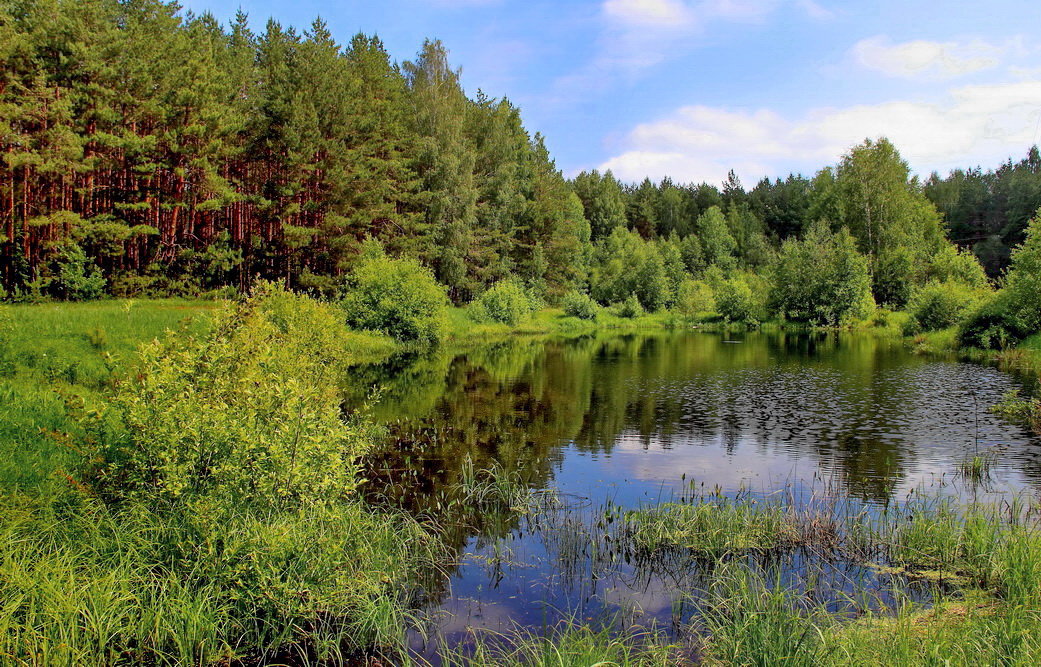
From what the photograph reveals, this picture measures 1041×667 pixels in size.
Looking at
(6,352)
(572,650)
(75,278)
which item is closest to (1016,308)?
(572,650)

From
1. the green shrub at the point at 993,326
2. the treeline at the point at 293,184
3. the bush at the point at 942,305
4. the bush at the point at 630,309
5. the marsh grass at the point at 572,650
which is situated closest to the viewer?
the marsh grass at the point at 572,650

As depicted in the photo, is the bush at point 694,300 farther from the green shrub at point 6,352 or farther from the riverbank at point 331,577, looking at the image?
the riverbank at point 331,577

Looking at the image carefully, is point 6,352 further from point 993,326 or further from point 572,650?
point 993,326

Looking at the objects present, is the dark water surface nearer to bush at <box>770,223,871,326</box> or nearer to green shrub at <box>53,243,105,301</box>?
green shrub at <box>53,243,105,301</box>

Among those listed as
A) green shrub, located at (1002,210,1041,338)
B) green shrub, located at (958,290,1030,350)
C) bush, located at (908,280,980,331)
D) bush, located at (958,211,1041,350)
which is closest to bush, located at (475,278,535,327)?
bush, located at (908,280,980,331)

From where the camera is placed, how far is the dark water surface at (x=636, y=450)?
8703 millimetres

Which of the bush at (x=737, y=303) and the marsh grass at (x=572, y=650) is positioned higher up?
the bush at (x=737, y=303)

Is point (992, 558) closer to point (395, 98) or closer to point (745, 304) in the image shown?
point (395, 98)

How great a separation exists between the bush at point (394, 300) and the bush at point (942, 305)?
32.5 m

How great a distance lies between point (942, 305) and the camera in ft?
142

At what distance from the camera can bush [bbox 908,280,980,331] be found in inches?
1667

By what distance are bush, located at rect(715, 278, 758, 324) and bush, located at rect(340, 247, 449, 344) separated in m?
38.5

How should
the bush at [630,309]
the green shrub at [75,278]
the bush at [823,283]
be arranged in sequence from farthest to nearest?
the bush at [630,309]
the bush at [823,283]
the green shrub at [75,278]

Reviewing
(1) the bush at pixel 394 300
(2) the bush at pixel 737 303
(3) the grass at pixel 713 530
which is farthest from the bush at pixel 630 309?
(3) the grass at pixel 713 530
